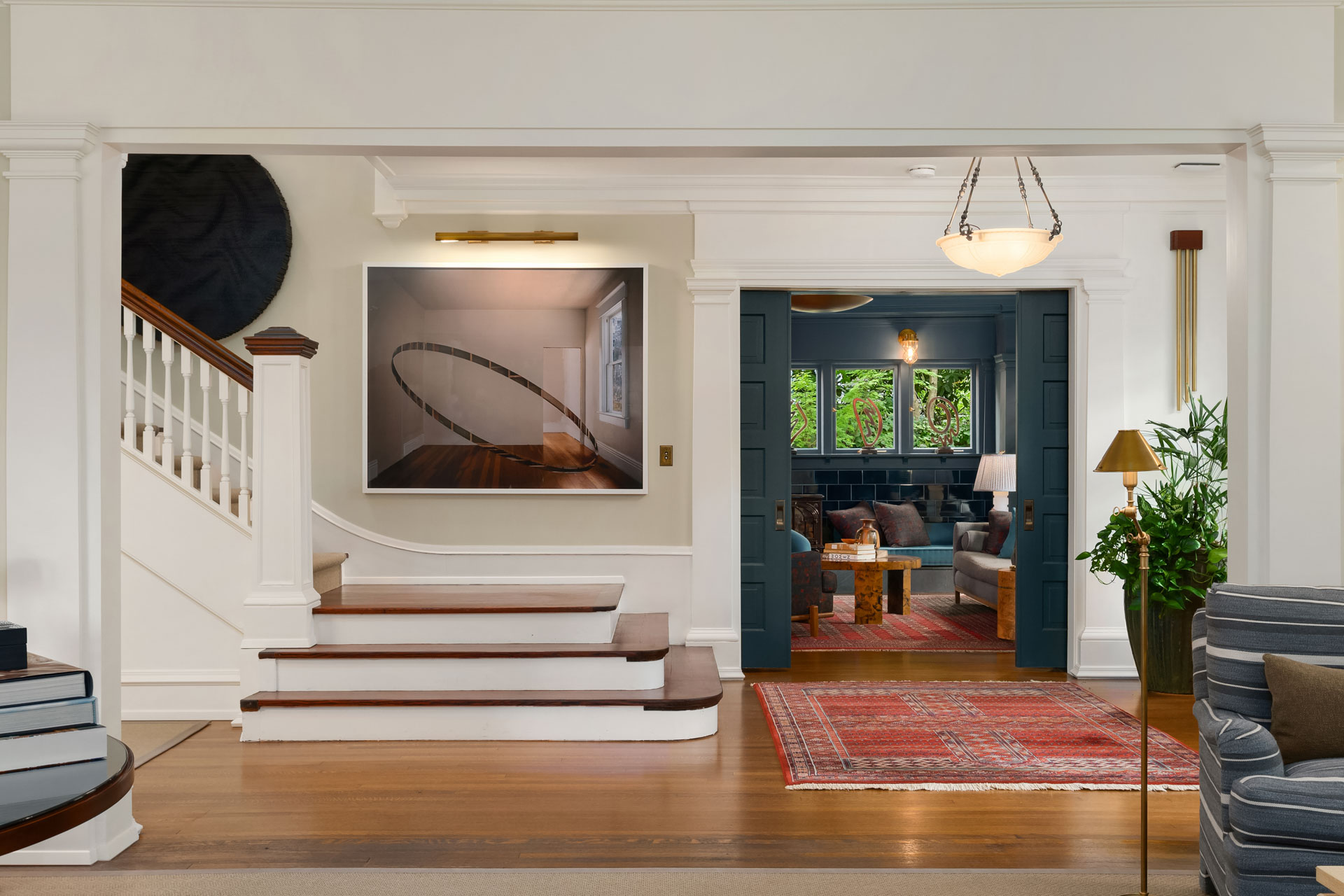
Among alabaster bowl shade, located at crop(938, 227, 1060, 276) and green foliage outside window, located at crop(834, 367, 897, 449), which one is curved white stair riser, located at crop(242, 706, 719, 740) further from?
green foliage outside window, located at crop(834, 367, 897, 449)

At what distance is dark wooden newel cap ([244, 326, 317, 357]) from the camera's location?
437cm

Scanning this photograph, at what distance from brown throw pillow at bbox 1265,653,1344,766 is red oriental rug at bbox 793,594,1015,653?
12.3 ft

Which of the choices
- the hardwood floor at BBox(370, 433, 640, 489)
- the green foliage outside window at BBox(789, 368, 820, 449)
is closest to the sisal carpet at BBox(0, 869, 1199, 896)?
the hardwood floor at BBox(370, 433, 640, 489)

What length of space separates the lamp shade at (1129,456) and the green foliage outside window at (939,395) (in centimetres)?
534

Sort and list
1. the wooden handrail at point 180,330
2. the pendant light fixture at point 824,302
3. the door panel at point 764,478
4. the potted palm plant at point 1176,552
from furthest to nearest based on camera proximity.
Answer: the pendant light fixture at point 824,302 < the door panel at point 764,478 < the potted palm plant at point 1176,552 < the wooden handrail at point 180,330

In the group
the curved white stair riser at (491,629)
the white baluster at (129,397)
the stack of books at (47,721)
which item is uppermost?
the white baluster at (129,397)

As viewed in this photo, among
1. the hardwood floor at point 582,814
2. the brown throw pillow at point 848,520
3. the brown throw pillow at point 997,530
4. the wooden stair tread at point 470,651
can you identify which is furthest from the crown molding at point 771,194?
the brown throw pillow at point 848,520

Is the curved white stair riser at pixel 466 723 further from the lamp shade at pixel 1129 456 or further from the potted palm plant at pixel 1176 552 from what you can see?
the potted palm plant at pixel 1176 552

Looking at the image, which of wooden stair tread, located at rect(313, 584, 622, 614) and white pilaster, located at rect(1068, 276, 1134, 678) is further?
white pilaster, located at rect(1068, 276, 1134, 678)

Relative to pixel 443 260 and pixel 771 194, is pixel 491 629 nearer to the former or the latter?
pixel 443 260

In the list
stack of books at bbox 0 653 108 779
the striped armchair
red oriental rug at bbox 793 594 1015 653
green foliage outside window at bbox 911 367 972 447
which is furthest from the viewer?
green foliage outside window at bbox 911 367 972 447

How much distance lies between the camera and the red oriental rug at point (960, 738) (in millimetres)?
3699

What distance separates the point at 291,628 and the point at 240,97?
2.46 m

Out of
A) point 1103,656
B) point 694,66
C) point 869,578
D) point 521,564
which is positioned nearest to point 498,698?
point 521,564
